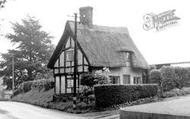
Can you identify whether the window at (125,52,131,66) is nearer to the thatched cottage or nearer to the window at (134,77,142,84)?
the thatched cottage

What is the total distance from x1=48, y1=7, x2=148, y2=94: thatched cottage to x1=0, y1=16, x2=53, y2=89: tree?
68.3 ft

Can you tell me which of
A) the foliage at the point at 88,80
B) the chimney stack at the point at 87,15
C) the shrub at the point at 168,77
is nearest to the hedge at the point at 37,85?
the chimney stack at the point at 87,15

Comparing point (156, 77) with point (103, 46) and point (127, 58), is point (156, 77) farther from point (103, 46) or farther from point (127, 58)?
point (103, 46)

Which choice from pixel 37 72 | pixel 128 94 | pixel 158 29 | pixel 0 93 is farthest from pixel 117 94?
pixel 0 93

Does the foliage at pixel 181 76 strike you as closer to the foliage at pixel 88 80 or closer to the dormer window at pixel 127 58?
the dormer window at pixel 127 58

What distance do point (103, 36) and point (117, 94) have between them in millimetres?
12850

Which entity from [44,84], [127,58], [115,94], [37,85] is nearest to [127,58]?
[127,58]

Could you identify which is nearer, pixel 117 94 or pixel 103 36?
pixel 117 94

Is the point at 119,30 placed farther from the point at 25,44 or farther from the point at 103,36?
the point at 25,44

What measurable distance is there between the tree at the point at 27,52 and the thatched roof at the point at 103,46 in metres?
20.8

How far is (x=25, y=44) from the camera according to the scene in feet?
199

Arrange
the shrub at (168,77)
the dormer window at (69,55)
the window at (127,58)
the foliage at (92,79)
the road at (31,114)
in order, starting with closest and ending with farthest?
the road at (31,114)
the foliage at (92,79)
the shrub at (168,77)
the dormer window at (69,55)
the window at (127,58)

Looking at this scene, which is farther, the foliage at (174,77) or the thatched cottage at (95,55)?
the thatched cottage at (95,55)

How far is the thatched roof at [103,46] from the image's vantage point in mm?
35844
